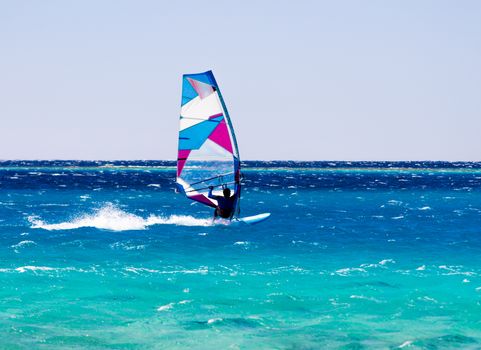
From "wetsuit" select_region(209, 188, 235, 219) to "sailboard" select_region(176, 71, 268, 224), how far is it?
0.59 m

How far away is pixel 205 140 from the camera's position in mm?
39594

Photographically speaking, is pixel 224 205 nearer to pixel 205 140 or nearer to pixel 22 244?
pixel 205 140

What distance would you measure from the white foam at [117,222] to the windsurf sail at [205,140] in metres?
6.09

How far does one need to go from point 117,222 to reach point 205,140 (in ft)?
37.4

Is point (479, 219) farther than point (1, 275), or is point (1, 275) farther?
point (479, 219)

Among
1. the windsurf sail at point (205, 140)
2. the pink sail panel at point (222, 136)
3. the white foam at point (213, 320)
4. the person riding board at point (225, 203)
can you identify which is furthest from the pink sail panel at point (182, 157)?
the white foam at point (213, 320)

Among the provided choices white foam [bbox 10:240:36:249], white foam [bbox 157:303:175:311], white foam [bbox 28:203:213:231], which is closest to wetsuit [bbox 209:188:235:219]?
white foam [bbox 28:203:213:231]

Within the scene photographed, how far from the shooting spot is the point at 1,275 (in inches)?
1038

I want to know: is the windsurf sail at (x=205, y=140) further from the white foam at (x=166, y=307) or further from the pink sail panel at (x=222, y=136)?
the white foam at (x=166, y=307)

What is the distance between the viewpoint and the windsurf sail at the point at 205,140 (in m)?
38.7

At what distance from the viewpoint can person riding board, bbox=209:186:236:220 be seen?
134ft

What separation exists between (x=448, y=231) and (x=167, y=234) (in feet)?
58.8

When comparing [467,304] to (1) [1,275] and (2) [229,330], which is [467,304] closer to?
(2) [229,330]

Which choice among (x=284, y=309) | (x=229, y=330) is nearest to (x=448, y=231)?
(x=284, y=309)
